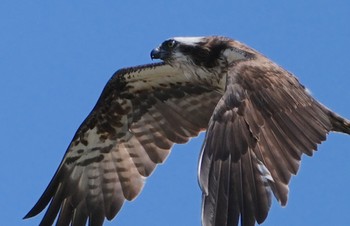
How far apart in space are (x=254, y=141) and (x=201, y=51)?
2.65m

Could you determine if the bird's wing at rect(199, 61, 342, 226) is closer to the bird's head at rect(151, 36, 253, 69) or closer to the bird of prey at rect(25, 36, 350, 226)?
the bird of prey at rect(25, 36, 350, 226)

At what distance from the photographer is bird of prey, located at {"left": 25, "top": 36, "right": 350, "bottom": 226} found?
13789 millimetres

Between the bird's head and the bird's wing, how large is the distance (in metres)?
0.79

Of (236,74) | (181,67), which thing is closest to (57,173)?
(181,67)

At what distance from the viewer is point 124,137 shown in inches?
701

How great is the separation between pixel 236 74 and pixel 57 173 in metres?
3.71

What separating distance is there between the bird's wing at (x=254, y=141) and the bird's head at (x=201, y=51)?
788 mm

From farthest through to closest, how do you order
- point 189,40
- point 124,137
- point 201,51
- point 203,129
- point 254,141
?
point 124,137 < point 203,129 < point 189,40 < point 201,51 < point 254,141

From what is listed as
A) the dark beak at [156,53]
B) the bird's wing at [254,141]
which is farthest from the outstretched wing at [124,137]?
the bird's wing at [254,141]

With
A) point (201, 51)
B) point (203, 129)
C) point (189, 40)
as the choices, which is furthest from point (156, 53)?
point (203, 129)

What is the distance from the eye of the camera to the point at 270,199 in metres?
13.6

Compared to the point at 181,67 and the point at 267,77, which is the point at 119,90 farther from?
the point at 267,77

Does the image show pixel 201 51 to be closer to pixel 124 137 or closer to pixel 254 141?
pixel 124 137

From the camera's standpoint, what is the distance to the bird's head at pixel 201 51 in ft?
53.0
